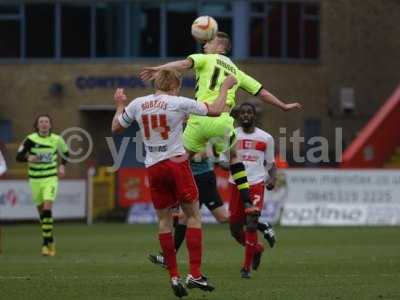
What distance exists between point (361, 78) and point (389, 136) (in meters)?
5.49

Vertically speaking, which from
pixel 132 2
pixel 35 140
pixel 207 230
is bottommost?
pixel 207 230

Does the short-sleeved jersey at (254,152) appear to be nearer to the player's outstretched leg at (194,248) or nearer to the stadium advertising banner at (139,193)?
the player's outstretched leg at (194,248)

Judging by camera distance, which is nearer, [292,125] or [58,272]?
[58,272]

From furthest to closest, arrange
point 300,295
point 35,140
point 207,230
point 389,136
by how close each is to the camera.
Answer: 1. point 389,136
2. point 207,230
3. point 35,140
4. point 300,295

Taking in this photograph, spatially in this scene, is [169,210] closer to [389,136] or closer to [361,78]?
[389,136]

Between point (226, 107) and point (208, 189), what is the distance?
2.52 metres

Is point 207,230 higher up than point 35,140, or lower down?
lower down

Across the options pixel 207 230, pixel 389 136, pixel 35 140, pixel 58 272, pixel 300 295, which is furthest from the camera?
pixel 389 136

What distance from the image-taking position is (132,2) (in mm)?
43875

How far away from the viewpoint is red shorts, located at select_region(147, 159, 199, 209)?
45.2 ft

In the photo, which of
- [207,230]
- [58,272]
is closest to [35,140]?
[58,272]

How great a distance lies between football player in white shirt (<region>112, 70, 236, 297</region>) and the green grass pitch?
493 millimetres

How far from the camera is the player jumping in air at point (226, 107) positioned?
1612cm

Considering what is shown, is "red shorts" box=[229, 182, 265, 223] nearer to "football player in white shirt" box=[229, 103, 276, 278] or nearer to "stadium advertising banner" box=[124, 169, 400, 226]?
"football player in white shirt" box=[229, 103, 276, 278]
